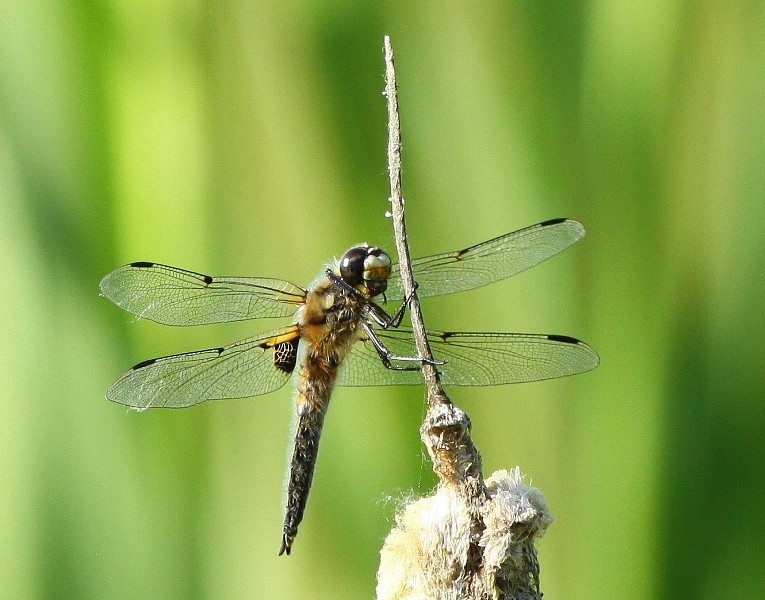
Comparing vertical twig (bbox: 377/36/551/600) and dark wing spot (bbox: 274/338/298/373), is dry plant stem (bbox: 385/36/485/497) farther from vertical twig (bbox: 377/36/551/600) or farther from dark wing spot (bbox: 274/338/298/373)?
dark wing spot (bbox: 274/338/298/373)

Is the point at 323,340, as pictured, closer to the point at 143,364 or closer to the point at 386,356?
the point at 386,356

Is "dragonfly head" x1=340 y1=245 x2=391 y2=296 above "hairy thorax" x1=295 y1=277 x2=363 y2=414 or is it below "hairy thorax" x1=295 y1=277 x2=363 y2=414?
above

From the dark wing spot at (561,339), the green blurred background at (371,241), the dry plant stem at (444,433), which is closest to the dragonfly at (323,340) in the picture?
the dark wing spot at (561,339)

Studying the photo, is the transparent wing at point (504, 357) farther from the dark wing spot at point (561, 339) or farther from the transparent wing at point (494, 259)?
the transparent wing at point (494, 259)

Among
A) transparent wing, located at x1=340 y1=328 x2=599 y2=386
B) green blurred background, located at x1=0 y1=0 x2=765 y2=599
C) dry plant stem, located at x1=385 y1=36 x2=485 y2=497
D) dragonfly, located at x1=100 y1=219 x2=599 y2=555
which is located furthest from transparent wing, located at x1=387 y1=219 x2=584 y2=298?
dry plant stem, located at x1=385 y1=36 x2=485 y2=497

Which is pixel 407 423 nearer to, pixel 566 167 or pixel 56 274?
pixel 566 167

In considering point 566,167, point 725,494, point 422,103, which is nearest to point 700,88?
point 566,167

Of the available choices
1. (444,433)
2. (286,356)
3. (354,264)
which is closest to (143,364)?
(286,356)
